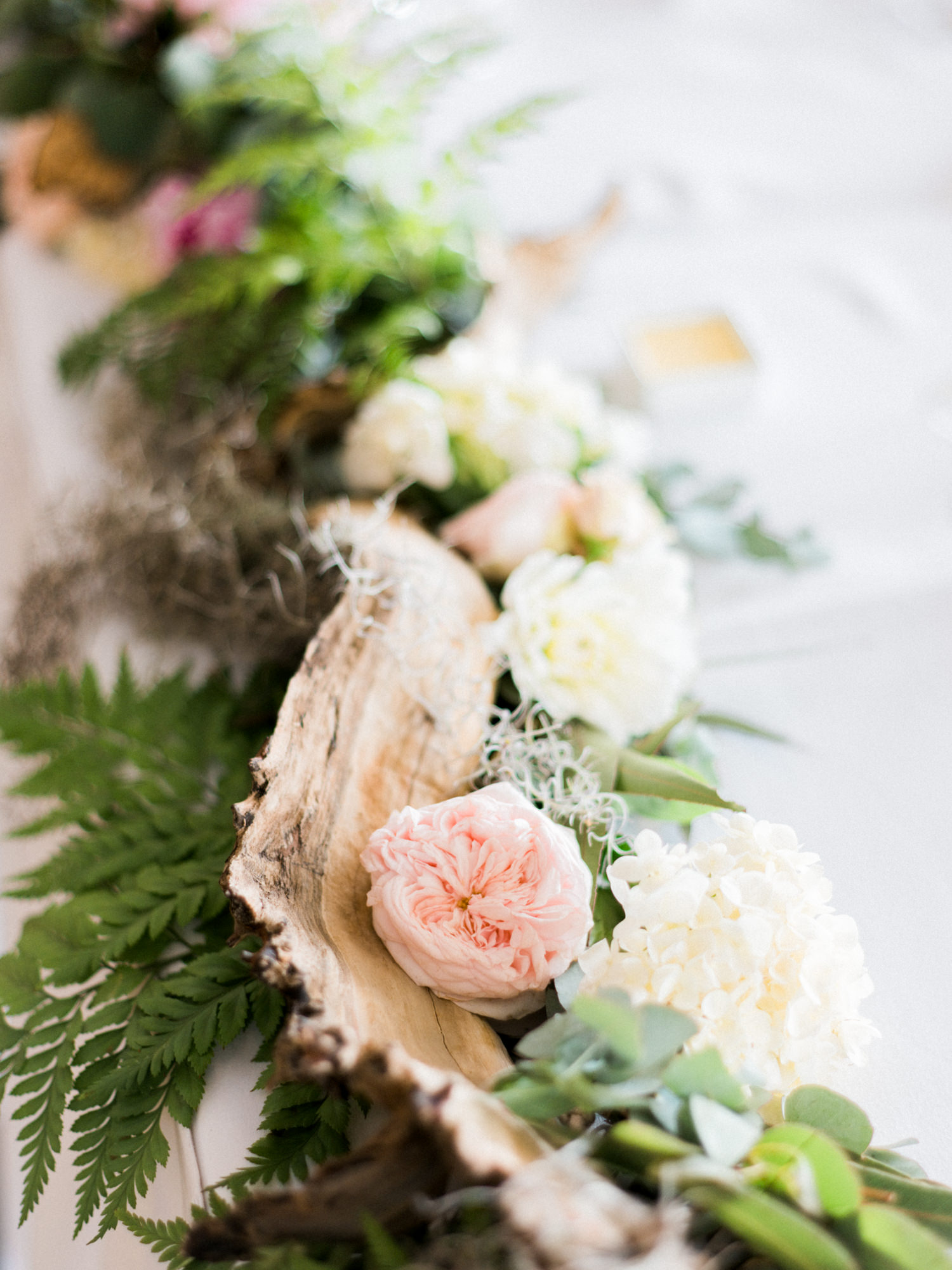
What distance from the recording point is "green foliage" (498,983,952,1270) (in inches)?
14.5

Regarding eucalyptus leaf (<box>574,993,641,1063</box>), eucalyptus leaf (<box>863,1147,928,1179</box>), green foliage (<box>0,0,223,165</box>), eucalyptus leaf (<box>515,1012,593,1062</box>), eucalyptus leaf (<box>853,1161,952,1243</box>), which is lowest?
eucalyptus leaf (<box>863,1147,928,1179</box>)

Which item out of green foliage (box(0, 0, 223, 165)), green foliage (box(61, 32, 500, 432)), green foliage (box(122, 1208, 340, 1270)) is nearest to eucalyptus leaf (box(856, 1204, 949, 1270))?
green foliage (box(122, 1208, 340, 1270))

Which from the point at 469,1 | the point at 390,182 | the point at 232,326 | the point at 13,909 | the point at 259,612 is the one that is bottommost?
the point at 13,909

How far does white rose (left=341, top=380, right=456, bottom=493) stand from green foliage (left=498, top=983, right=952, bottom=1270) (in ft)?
1.67

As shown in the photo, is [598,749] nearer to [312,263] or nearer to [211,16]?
[312,263]

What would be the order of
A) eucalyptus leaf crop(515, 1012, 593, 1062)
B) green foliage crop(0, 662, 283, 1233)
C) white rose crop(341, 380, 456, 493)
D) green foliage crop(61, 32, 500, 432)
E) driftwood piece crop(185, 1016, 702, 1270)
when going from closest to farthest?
driftwood piece crop(185, 1016, 702, 1270) < eucalyptus leaf crop(515, 1012, 593, 1062) < green foliage crop(0, 662, 283, 1233) < white rose crop(341, 380, 456, 493) < green foliage crop(61, 32, 500, 432)

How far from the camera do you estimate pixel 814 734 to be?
765mm

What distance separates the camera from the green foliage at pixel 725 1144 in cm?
37

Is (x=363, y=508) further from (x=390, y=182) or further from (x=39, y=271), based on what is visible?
(x=39, y=271)

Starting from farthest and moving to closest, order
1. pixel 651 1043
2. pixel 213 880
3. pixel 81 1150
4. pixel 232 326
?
pixel 232 326 → pixel 213 880 → pixel 81 1150 → pixel 651 1043

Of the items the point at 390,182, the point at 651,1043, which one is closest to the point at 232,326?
the point at 390,182

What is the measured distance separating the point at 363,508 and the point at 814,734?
1.43 ft

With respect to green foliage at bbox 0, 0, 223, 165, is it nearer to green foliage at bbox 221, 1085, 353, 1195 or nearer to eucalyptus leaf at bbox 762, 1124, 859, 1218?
green foliage at bbox 221, 1085, 353, 1195

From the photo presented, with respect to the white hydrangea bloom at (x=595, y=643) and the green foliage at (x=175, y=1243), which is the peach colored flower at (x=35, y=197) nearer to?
the white hydrangea bloom at (x=595, y=643)
